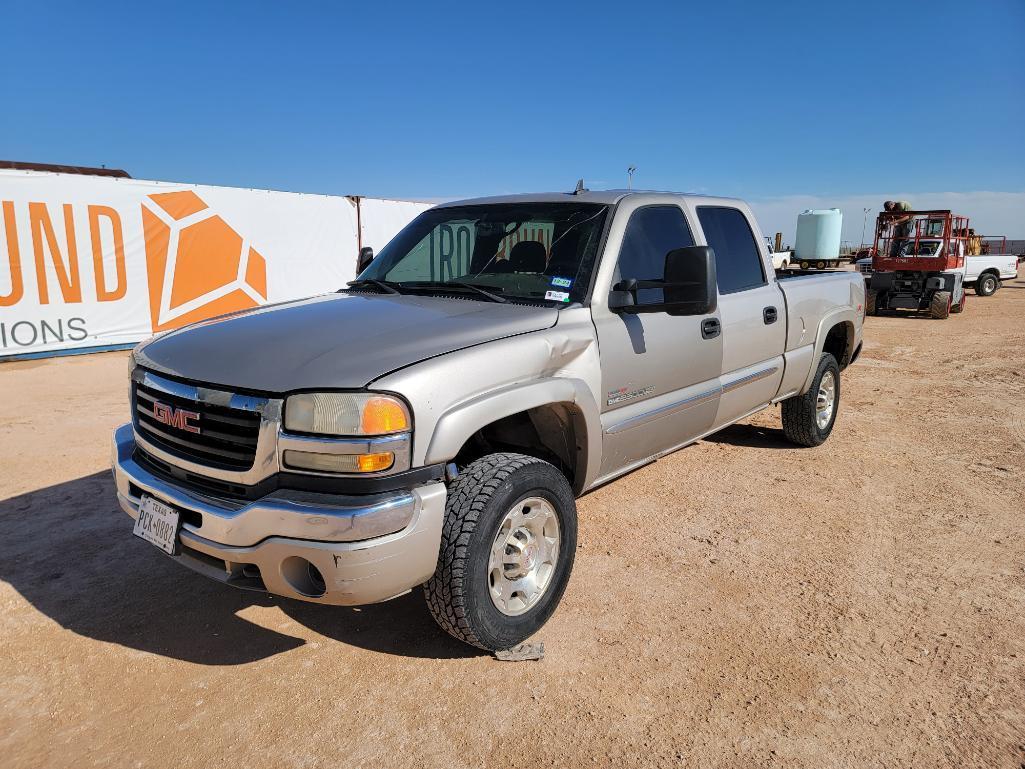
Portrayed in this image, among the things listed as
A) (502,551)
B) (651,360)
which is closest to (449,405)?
(502,551)

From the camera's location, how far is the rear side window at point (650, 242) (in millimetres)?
3346

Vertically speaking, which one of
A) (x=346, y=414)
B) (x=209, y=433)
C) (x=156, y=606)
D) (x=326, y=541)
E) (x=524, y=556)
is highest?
(x=346, y=414)

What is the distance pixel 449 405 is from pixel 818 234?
32.3 metres

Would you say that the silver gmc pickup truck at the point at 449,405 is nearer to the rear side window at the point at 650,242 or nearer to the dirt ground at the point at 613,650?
the rear side window at the point at 650,242

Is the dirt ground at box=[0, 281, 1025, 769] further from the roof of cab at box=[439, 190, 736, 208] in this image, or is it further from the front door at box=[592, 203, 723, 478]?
the roof of cab at box=[439, 190, 736, 208]

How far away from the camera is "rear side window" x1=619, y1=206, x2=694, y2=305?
11.0ft

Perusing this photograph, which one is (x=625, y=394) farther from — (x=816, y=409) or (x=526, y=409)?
(x=816, y=409)

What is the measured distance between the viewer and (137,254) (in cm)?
1098

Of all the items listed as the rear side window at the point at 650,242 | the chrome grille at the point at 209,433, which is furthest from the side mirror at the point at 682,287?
the chrome grille at the point at 209,433

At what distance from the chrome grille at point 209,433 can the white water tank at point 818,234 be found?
107 ft

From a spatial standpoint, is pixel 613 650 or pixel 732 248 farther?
pixel 732 248

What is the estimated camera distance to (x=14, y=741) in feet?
7.43

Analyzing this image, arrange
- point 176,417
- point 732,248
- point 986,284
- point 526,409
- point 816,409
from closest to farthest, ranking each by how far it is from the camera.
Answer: point 176,417, point 526,409, point 732,248, point 816,409, point 986,284

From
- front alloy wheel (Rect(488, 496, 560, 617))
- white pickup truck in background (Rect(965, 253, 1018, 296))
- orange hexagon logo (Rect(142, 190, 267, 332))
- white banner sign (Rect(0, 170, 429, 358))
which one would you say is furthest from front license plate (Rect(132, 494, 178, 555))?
white pickup truck in background (Rect(965, 253, 1018, 296))
